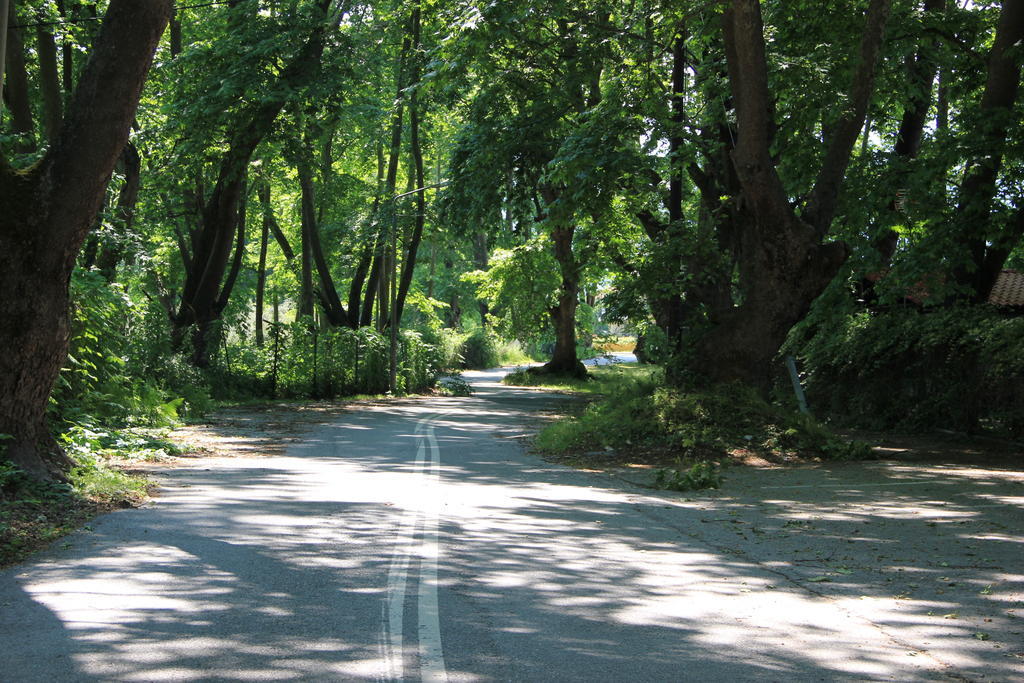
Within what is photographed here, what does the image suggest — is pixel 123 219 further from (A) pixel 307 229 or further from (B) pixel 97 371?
(A) pixel 307 229

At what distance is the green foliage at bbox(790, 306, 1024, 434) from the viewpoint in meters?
16.6

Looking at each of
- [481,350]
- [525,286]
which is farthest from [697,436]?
[481,350]

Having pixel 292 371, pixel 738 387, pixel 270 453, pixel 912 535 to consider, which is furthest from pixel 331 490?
pixel 292 371

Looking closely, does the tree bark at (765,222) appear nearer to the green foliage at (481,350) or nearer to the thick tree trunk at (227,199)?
the thick tree trunk at (227,199)

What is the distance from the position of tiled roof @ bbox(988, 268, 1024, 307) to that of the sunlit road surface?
2542cm

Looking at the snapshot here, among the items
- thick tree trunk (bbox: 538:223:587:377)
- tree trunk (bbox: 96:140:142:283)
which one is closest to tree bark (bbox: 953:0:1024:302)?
tree trunk (bbox: 96:140:142:283)

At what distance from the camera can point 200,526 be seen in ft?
27.9

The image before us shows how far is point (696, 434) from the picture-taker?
1514 centimetres

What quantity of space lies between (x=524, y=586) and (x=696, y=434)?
8871 millimetres

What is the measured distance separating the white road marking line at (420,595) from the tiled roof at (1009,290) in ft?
95.9

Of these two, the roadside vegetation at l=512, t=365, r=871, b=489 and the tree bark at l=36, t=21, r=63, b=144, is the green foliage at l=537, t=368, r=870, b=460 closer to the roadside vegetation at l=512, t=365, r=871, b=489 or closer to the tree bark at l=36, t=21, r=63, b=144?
the roadside vegetation at l=512, t=365, r=871, b=489

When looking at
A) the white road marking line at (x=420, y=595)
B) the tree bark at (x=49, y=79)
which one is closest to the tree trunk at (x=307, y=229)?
the tree bark at (x=49, y=79)

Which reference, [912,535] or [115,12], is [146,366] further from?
[912,535]

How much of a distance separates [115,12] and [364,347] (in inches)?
952
